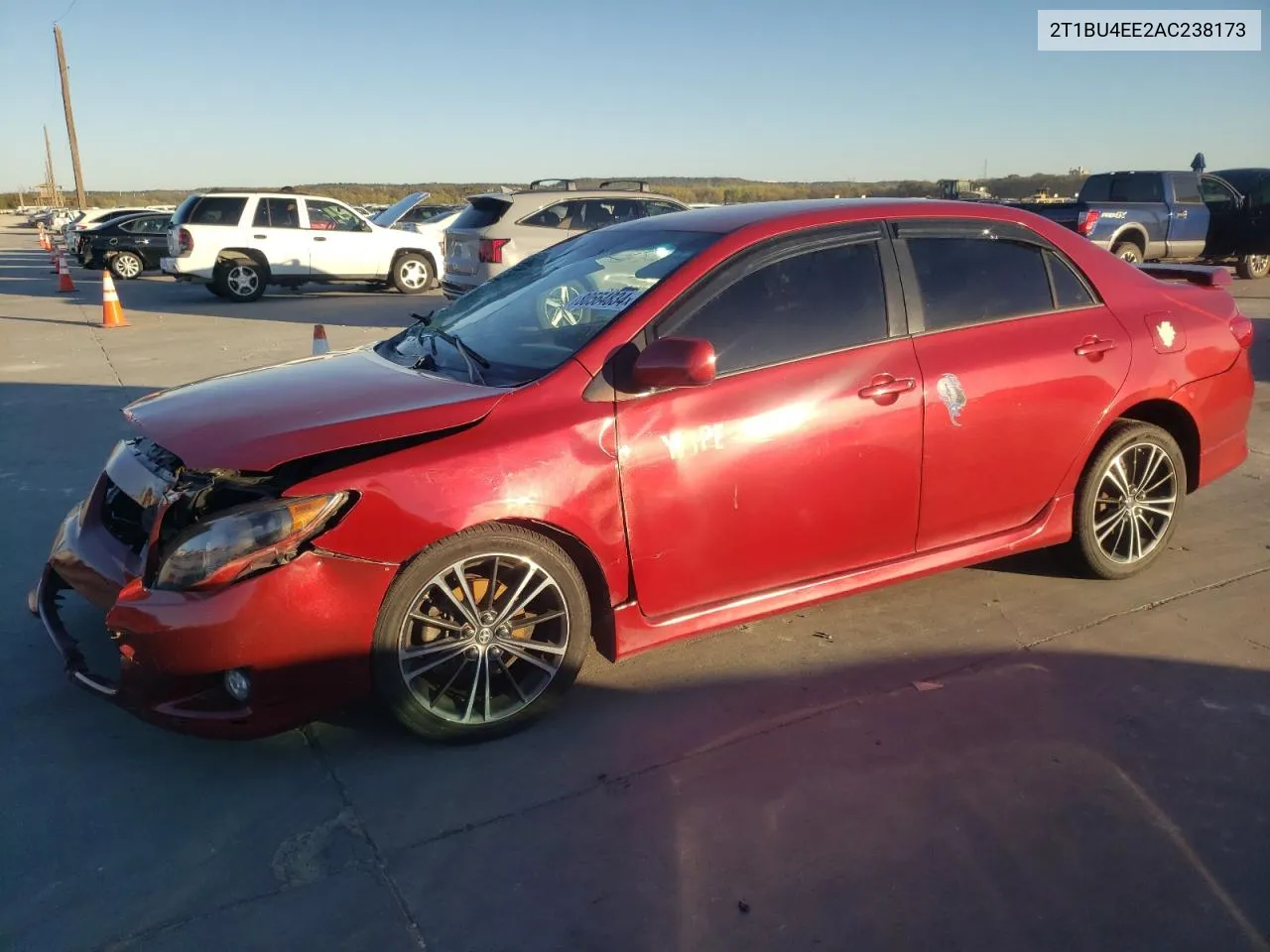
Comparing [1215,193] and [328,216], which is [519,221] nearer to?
[328,216]

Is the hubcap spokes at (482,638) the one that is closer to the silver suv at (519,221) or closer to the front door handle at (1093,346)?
the front door handle at (1093,346)

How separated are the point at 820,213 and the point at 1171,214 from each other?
15.6m

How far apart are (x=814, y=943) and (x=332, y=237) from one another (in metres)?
17.4

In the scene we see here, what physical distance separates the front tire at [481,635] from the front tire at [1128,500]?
2397 millimetres

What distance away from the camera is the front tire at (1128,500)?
14.5ft

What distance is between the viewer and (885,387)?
378cm

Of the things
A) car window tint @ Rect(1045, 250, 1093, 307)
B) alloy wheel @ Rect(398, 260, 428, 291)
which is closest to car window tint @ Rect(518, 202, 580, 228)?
alloy wheel @ Rect(398, 260, 428, 291)

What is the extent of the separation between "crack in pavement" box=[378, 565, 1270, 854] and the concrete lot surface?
0.04 feet

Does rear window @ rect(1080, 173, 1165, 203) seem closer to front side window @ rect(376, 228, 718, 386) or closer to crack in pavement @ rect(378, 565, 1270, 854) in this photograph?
crack in pavement @ rect(378, 565, 1270, 854)

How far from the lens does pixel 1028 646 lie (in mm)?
4000

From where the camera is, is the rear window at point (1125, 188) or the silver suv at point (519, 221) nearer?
the silver suv at point (519, 221)

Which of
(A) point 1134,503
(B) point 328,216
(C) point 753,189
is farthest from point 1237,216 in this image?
(C) point 753,189

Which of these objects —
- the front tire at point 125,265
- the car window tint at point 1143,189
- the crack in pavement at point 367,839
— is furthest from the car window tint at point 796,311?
the front tire at point 125,265

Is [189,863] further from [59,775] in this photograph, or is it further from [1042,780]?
[1042,780]
